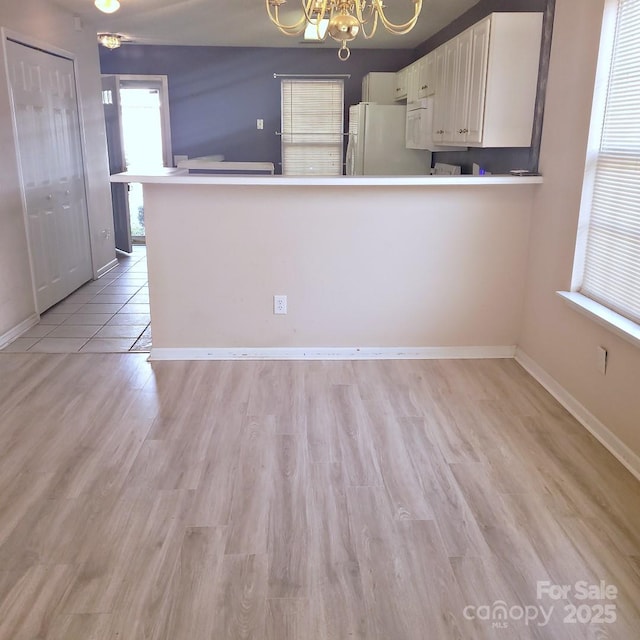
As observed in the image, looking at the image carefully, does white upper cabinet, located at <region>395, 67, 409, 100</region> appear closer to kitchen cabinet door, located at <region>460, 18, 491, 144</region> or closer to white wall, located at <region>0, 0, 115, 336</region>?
kitchen cabinet door, located at <region>460, 18, 491, 144</region>

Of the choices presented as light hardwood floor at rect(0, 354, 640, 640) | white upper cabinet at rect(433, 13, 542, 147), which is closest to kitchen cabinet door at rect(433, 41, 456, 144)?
white upper cabinet at rect(433, 13, 542, 147)

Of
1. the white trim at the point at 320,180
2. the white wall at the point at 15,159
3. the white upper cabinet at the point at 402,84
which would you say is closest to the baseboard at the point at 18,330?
the white wall at the point at 15,159

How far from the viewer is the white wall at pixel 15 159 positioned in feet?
13.4

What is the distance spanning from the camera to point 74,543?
2.05 metres

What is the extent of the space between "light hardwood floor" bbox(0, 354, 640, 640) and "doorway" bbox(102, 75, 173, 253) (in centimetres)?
423

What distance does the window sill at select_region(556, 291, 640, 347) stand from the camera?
2551mm

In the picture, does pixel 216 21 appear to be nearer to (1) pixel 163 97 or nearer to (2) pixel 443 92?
(1) pixel 163 97

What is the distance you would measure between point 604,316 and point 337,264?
1.56m

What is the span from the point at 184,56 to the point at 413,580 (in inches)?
265

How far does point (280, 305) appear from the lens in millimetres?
3740

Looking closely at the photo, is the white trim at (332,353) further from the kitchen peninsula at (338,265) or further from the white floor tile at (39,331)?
the white floor tile at (39,331)

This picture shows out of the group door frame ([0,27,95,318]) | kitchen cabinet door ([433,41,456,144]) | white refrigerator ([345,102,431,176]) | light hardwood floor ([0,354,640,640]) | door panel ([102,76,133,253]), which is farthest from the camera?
door panel ([102,76,133,253])

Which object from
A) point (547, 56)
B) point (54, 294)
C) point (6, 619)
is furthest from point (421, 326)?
point (54, 294)

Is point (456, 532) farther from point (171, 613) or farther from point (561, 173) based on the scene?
point (561, 173)
